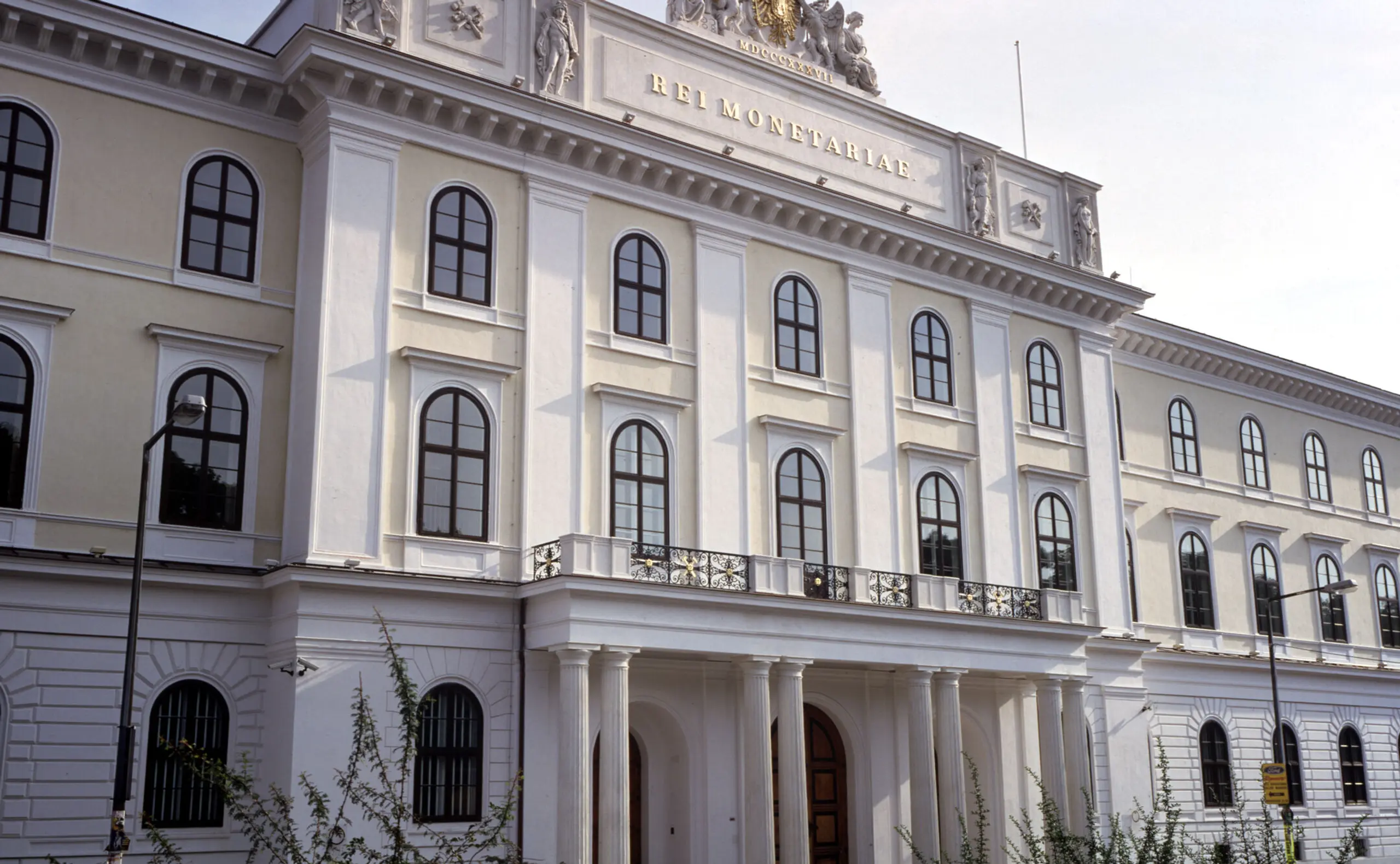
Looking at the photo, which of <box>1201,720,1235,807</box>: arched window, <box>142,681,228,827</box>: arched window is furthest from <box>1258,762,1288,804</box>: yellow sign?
<box>142,681,228,827</box>: arched window

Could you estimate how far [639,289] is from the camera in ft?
90.9

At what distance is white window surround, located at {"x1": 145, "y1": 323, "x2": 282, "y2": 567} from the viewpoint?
73.5ft

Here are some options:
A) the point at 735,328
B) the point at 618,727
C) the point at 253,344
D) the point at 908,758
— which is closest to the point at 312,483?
the point at 253,344

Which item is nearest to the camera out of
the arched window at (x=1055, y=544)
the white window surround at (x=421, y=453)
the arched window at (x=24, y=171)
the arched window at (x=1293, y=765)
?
the arched window at (x=24, y=171)

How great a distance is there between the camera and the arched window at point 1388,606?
43969 mm

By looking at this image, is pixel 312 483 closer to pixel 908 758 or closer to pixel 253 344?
pixel 253 344

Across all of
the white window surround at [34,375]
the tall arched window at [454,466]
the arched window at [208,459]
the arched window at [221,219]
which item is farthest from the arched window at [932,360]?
the white window surround at [34,375]

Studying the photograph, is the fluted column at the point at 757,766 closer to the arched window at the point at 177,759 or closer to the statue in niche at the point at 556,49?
the arched window at the point at 177,759

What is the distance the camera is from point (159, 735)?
21562 mm

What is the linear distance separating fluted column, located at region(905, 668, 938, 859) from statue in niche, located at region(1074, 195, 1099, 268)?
13.2 metres

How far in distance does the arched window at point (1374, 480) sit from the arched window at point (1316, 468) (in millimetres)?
2400

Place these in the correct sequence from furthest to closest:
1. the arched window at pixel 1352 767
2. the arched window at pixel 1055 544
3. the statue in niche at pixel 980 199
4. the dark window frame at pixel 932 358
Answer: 1. the arched window at pixel 1352 767
2. the statue in niche at pixel 980 199
3. the arched window at pixel 1055 544
4. the dark window frame at pixel 932 358

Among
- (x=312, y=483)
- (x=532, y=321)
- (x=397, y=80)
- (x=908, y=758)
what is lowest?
(x=908, y=758)

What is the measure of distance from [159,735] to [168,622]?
1.79 meters
